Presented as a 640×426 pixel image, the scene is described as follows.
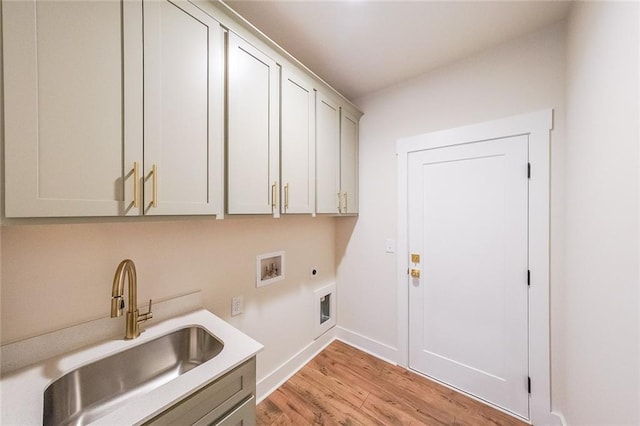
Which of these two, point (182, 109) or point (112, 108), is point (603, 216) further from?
point (112, 108)

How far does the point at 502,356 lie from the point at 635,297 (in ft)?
3.94

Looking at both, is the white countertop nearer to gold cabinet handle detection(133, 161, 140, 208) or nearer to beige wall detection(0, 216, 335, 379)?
beige wall detection(0, 216, 335, 379)

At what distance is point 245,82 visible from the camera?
1.28 meters

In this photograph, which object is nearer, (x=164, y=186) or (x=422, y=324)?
(x=164, y=186)

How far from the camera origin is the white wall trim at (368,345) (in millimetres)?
2170

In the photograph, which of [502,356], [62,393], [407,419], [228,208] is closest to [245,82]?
[228,208]

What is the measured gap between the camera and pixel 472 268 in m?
1.77

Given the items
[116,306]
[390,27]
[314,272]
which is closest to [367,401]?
[314,272]

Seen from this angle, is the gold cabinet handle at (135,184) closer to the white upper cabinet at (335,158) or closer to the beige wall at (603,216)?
the white upper cabinet at (335,158)

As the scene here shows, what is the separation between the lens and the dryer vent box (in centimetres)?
228

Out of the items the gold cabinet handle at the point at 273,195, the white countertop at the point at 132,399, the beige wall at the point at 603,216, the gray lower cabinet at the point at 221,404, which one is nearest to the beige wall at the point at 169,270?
the white countertop at the point at 132,399

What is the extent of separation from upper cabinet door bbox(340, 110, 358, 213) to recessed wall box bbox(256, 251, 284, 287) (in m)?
0.70

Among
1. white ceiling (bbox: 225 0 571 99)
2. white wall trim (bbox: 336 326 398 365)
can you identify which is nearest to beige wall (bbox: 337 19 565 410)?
white wall trim (bbox: 336 326 398 365)

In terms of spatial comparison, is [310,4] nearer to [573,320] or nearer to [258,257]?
[258,257]
